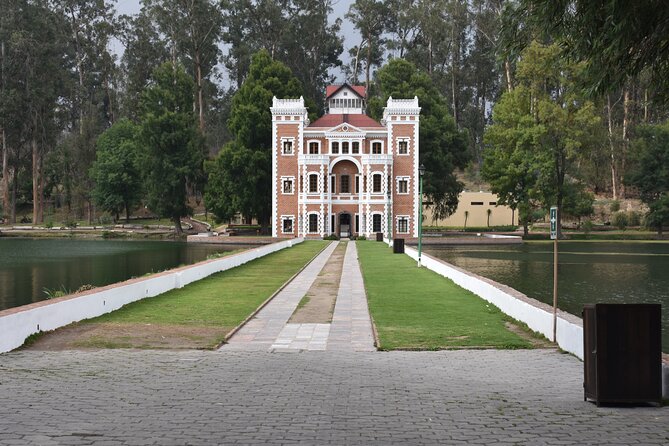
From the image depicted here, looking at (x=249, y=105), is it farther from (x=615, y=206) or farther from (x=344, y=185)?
(x=615, y=206)

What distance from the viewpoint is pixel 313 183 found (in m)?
70.4

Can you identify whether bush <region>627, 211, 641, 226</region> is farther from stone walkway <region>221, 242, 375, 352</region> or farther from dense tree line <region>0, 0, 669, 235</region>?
stone walkway <region>221, 242, 375, 352</region>

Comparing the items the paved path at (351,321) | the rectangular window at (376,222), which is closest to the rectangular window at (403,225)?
the rectangular window at (376,222)

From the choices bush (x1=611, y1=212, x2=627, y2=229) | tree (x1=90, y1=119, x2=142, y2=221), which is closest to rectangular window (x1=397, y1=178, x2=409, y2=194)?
bush (x1=611, y1=212, x2=627, y2=229)

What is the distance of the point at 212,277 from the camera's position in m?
25.9

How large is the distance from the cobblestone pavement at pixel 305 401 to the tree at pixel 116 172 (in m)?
73.1

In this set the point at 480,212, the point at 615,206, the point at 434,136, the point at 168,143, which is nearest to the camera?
the point at 434,136

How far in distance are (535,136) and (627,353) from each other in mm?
60072

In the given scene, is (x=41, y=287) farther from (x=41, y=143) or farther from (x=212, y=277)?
(x=41, y=143)

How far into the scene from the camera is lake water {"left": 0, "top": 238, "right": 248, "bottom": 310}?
28.2 metres

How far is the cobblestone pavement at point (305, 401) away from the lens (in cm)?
657

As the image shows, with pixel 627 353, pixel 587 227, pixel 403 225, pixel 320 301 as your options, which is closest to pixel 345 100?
pixel 403 225

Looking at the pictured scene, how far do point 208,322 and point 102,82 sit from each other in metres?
99.0

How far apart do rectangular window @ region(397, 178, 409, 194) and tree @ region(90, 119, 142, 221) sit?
30.4 metres
